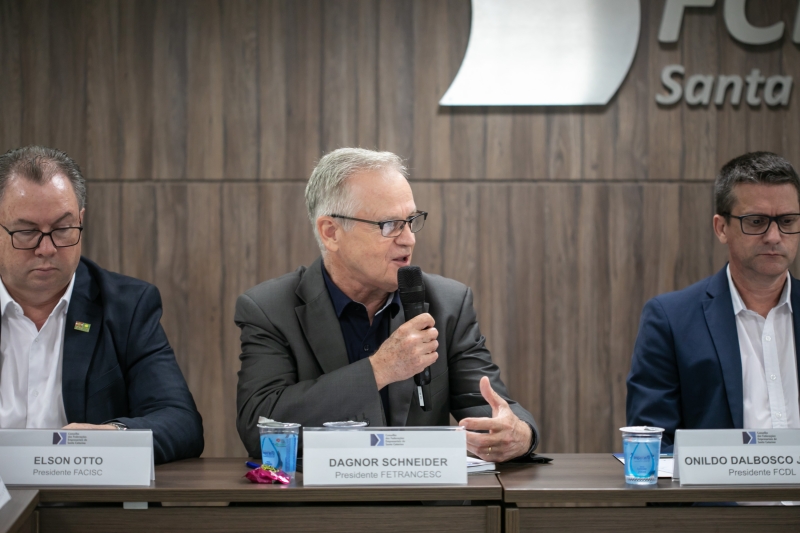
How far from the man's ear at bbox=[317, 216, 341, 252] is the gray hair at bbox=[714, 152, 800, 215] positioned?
1.23 metres

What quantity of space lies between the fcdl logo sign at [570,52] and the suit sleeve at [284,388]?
1.84 meters

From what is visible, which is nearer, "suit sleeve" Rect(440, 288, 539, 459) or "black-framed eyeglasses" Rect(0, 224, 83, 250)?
"black-framed eyeglasses" Rect(0, 224, 83, 250)

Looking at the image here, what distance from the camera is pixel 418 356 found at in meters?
1.90

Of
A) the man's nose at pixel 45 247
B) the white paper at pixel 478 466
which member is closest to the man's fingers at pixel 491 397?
the white paper at pixel 478 466

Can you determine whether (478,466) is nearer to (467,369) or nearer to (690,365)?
(467,369)

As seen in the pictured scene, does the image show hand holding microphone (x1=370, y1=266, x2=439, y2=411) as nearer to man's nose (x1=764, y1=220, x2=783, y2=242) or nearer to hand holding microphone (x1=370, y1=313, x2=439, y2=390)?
hand holding microphone (x1=370, y1=313, x2=439, y2=390)

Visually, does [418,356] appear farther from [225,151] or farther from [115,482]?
[225,151]

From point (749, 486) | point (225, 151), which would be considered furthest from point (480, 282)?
point (749, 486)

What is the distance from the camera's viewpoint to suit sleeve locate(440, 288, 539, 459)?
2248mm

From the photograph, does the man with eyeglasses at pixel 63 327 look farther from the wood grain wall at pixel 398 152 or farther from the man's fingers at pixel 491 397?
the wood grain wall at pixel 398 152

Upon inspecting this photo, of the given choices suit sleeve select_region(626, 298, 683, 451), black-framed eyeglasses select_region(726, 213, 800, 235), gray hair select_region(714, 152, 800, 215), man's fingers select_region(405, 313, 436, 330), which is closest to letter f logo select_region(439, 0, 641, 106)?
gray hair select_region(714, 152, 800, 215)

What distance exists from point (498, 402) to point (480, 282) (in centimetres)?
179

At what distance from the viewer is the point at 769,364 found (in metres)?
2.34

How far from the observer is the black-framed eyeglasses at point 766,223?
2.37 meters
